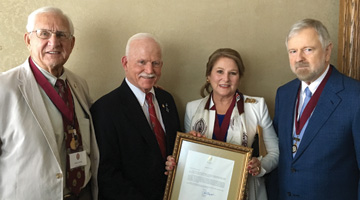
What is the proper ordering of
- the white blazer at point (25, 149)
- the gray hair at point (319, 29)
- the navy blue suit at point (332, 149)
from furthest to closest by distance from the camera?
1. the gray hair at point (319, 29)
2. the navy blue suit at point (332, 149)
3. the white blazer at point (25, 149)

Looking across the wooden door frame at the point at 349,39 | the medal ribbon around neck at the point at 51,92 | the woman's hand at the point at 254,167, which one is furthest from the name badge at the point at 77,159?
the wooden door frame at the point at 349,39

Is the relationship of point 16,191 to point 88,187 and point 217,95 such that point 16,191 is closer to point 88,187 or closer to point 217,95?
point 88,187

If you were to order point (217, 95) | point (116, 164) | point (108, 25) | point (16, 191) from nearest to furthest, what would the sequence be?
point (16, 191), point (116, 164), point (217, 95), point (108, 25)

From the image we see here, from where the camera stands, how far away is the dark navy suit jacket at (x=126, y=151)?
2.16 meters

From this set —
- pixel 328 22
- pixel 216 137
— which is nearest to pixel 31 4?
pixel 216 137

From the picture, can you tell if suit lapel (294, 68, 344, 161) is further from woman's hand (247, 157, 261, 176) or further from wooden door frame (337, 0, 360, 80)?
wooden door frame (337, 0, 360, 80)

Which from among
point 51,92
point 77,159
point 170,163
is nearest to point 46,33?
point 51,92

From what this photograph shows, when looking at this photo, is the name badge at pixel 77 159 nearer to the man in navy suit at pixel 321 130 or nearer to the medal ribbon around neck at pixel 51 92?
the medal ribbon around neck at pixel 51 92

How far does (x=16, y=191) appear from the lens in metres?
1.80

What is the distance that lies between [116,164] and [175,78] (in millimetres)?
1190

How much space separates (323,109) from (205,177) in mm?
969

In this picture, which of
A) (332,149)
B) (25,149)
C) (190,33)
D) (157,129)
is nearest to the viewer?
(25,149)

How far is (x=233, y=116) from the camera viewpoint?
2520mm

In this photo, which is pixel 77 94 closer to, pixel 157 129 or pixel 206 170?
pixel 157 129
